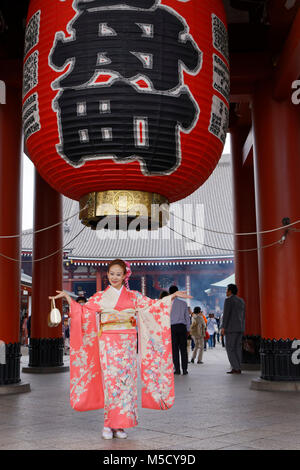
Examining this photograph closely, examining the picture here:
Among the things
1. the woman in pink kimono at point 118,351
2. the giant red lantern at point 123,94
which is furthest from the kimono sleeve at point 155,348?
the giant red lantern at point 123,94

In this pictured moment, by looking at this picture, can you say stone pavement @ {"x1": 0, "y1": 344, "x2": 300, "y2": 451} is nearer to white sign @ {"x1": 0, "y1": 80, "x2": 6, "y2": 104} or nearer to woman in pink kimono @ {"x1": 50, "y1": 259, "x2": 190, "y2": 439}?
woman in pink kimono @ {"x1": 50, "y1": 259, "x2": 190, "y2": 439}

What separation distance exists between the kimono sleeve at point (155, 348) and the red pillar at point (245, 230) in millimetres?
6021

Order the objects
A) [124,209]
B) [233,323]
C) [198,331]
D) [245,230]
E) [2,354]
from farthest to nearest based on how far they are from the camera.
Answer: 1. [198,331]
2. [245,230]
3. [233,323]
4. [2,354]
5. [124,209]

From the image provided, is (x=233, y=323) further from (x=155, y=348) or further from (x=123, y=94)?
(x=123, y=94)

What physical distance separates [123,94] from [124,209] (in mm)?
782

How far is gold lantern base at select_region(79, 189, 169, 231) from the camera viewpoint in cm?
368

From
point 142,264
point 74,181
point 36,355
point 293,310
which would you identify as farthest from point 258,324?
point 142,264

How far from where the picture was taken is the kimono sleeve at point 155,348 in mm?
3916

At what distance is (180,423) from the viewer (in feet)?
14.1

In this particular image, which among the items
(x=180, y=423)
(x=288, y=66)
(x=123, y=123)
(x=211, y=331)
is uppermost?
(x=288, y=66)

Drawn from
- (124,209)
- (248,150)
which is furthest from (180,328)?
(124,209)

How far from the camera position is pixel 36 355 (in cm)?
956

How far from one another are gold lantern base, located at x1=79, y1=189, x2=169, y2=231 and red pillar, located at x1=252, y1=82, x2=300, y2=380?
2.93m

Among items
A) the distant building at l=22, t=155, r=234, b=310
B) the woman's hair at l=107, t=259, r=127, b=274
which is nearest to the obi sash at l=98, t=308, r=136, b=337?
the woman's hair at l=107, t=259, r=127, b=274
